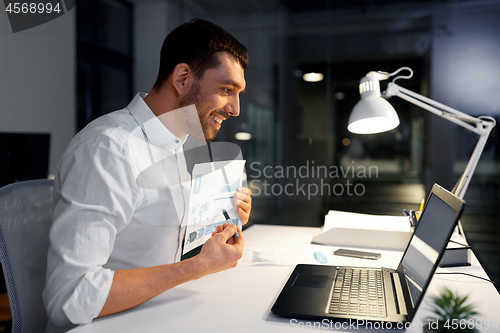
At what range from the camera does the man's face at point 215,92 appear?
3.65 feet

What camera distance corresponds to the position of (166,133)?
1.08 m

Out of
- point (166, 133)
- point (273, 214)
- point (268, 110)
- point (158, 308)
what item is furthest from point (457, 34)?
point (158, 308)

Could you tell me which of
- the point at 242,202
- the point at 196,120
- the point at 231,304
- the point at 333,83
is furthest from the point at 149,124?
the point at 333,83

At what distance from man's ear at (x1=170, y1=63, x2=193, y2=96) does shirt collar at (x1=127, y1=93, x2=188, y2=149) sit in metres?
0.11

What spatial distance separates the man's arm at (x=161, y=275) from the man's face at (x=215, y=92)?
1.35 ft

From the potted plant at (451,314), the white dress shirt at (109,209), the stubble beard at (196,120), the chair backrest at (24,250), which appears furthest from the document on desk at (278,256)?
the potted plant at (451,314)

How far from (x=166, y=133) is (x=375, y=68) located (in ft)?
6.86

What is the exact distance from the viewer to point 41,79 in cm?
232

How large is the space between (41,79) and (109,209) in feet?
6.38

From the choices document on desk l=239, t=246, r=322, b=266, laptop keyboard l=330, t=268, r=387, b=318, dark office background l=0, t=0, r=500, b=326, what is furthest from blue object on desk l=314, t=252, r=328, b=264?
dark office background l=0, t=0, r=500, b=326

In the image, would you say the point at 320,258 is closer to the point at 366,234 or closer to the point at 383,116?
the point at 366,234

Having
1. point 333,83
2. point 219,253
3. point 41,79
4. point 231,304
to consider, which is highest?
point 333,83

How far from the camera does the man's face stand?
111cm

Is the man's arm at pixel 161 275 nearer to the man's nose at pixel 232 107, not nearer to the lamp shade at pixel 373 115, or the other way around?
the man's nose at pixel 232 107
